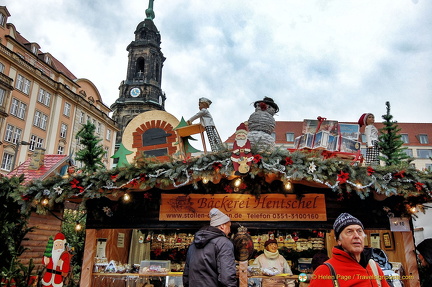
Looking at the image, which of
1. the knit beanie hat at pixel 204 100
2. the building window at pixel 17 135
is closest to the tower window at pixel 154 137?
the knit beanie hat at pixel 204 100

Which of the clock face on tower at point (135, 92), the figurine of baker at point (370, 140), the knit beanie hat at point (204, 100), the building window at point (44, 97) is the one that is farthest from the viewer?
the clock face on tower at point (135, 92)

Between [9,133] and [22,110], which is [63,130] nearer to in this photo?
[22,110]

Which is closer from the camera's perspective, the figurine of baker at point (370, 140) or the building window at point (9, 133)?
the figurine of baker at point (370, 140)

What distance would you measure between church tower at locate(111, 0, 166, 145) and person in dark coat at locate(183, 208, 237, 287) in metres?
43.9

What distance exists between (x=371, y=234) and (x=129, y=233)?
619 cm

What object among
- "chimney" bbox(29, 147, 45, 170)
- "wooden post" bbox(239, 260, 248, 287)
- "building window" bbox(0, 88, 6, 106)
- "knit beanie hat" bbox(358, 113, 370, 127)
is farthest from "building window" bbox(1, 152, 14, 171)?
"knit beanie hat" bbox(358, 113, 370, 127)

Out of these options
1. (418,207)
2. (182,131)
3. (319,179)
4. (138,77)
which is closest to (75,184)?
(182,131)

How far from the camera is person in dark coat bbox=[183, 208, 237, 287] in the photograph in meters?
3.55

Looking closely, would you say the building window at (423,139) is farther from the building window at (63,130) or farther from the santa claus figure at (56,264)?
the santa claus figure at (56,264)

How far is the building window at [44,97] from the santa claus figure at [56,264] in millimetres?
29947

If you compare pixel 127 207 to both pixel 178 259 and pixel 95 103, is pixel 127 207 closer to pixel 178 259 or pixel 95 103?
pixel 178 259

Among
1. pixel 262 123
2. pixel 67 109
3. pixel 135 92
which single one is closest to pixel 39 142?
pixel 67 109

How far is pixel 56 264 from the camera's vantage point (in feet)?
19.8

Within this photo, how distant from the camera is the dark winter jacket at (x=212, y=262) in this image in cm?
355
